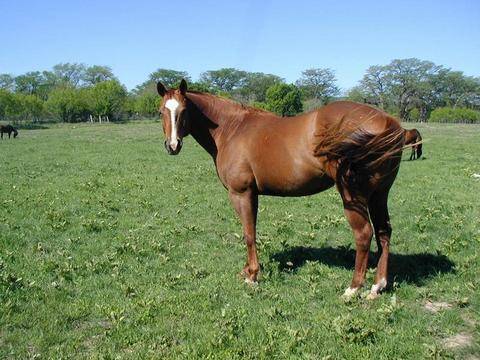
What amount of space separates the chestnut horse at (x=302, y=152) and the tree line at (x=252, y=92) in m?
80.6

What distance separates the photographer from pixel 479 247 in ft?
27.0

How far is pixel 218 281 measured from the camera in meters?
6.84

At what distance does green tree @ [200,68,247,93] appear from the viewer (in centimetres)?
15475

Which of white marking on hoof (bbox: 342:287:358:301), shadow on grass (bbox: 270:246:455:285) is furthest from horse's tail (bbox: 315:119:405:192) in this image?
shadow on grass (bbox: 270:246:455:285)

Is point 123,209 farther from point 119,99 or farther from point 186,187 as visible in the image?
point 119,99

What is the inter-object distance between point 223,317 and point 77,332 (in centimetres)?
172

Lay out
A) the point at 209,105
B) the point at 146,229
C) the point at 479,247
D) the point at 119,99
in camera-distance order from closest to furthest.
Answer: the point at 209,105 → the point at 479,247 → the point at 146,229 → the point at 119,99

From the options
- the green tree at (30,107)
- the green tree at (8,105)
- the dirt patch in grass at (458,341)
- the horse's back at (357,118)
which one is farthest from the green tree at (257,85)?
the dirt patch in grass at (458,341)

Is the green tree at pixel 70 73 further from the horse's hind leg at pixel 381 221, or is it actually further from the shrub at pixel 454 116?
the horse's hind leg at pixel 381 221

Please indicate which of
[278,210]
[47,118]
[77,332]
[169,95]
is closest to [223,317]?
[77,332]

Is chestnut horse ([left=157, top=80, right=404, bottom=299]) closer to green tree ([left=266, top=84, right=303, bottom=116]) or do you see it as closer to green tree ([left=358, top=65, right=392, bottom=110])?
green tree ([left=266, top=84, right=303, bottom=116])

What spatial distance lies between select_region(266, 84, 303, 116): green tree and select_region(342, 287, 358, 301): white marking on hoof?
82031mm


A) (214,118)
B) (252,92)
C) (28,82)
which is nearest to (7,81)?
(28,82)

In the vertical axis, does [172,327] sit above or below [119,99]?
below
